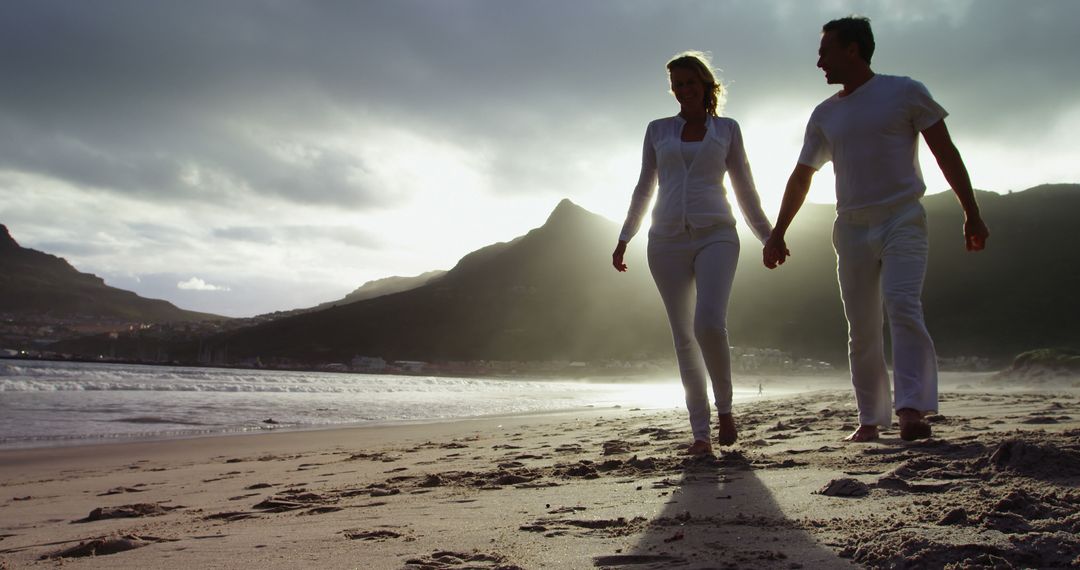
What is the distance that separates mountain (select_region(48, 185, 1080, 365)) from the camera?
4691 cm

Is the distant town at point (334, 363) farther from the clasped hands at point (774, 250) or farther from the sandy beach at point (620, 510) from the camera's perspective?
the sandy beach at point (620, 510)

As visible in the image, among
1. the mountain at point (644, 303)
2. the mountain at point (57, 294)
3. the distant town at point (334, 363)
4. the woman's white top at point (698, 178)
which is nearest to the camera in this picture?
the woman's white top at point (698, 178)

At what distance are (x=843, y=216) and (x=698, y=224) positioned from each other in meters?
0.80

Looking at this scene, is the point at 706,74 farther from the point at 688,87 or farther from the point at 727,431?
the point at 727,431

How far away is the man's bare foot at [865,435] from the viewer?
141 inches

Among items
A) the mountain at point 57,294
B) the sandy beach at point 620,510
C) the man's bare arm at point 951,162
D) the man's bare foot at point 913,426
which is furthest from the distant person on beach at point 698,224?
the mountain at point 57,294

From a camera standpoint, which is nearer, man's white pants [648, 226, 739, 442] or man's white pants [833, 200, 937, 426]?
man's white pants [833, 200, 937, 426]

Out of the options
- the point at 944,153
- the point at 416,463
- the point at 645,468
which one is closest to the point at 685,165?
the point at 944,153

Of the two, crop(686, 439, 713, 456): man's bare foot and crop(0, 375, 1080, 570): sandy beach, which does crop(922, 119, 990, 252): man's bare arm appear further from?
crop(686, 439, 713, 456): man's bare foot

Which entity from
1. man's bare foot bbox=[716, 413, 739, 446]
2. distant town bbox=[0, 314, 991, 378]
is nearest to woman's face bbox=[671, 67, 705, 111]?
man's bare foot bbox=[716, 413, 739, 446]

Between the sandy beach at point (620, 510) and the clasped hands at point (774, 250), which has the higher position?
the clasped hands at point (774, 250)

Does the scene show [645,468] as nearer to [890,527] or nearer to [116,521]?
[890,527]

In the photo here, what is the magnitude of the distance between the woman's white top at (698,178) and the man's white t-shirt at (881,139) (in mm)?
519

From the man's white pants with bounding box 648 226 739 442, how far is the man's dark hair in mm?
1176
